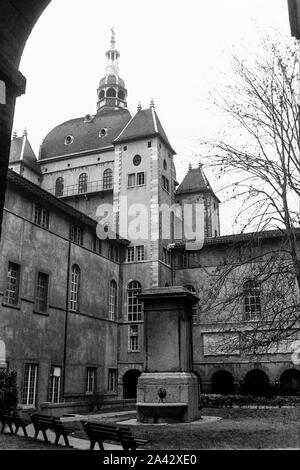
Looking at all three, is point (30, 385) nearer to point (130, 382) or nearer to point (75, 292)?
point (75, 292)

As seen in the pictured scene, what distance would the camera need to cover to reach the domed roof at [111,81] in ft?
185

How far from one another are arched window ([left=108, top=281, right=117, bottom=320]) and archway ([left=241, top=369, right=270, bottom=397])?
31.7ft

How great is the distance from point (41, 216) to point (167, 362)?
13.6 m

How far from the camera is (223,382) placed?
3453cm

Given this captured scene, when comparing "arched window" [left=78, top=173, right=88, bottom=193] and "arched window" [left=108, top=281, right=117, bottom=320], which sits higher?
"arched window" [left=78, top=173, right=88, bottom=193]

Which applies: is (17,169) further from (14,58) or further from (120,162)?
(14,58)

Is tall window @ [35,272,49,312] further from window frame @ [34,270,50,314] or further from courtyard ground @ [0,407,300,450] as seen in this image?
courtyard ground @ [0,407,300,450]

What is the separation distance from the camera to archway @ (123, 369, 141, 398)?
3350 centimetres

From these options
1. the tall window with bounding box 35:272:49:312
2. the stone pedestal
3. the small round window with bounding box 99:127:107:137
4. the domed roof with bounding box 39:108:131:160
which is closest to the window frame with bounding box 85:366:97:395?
the tall window with bounding box 35:272:49:312

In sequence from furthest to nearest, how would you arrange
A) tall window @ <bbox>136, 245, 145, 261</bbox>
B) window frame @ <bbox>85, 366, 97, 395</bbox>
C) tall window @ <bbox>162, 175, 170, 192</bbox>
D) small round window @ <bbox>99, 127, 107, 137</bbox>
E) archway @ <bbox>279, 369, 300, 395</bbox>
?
small round window @ <bbox>99, 127, 107, 137</bbox>
tall window @ <bbox>162, 175, 170, 192</bbox>
tall window @ <bbox>136, 245, 145, 261</bbox>
archway @ <bbox>279, 369, 300, 395</bbox>
window frame @ <bbox>85, 366, 97, 395</bbox>

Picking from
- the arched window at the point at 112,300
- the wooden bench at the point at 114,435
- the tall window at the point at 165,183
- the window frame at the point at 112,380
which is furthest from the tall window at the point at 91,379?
the wooden bench at the point at 114,435

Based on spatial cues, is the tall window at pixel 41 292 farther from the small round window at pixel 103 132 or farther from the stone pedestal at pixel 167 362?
the small round window at pixel 103 132

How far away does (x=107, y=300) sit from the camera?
3291 centimetres

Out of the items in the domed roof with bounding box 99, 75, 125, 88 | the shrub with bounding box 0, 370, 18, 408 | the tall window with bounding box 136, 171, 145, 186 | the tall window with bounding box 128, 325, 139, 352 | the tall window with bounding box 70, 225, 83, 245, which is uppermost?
the domed roof with bounding box 99, 75, 125, 88
